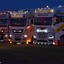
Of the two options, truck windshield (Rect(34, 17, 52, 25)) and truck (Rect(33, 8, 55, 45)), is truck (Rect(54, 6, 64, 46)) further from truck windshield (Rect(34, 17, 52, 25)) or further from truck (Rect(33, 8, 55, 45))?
truck windshield (Rect(34, 17, 52, 25))

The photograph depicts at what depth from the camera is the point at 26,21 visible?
38.5 m

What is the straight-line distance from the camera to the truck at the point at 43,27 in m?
36.0

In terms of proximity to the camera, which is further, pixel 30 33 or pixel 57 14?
pixel 30 33

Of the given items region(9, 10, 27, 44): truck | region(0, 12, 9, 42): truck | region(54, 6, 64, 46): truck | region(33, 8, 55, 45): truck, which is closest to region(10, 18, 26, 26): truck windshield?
region(9, 10, 27, 44): truck

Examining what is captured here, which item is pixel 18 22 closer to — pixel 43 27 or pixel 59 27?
pixel 43 27

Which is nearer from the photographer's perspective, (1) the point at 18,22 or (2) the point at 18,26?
(2) the point at 18,26

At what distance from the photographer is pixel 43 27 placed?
3641 cm

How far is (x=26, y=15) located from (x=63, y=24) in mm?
5293

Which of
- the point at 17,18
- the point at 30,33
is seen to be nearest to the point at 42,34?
the point at 30,33

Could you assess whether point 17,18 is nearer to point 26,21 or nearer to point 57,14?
point 26,21

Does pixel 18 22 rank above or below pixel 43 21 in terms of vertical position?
below

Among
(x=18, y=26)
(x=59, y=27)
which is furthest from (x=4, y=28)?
(x=59, y=27)

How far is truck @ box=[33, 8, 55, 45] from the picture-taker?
3600 cm

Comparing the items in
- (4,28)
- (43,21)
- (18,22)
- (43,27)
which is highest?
(43,21)
